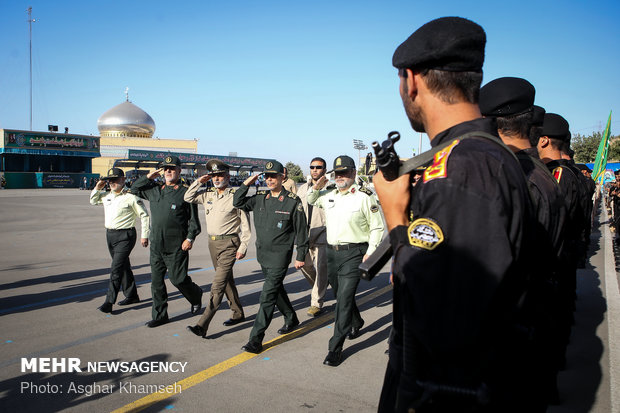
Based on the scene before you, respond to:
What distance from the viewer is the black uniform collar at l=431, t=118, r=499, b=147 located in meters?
1.37

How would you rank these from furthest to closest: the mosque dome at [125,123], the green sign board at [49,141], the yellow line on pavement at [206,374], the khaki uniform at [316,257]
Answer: the mosque dome at [125,123] → the green sign board at [49,141] → the khaki uniform at [316,257] → the yellow line on pavement at [206,374]

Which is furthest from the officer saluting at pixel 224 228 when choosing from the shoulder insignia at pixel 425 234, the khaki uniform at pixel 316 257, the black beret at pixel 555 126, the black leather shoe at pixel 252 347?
the shoulder insignia at pixel 425 234

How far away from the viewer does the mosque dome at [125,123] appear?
7119 cm

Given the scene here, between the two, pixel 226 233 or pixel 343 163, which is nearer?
pixel 343 163

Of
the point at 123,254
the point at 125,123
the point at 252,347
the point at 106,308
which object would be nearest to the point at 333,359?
the point at 252,347

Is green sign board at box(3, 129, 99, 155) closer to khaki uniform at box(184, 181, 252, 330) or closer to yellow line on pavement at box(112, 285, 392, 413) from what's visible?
khaki uniform at box(184, 181, 252, 330)

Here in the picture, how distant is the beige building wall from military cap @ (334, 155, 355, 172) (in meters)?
57.5

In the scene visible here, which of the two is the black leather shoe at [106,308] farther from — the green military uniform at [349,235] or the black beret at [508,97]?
the black beret at [508,97]

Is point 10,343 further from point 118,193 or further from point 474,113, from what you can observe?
point 474,113

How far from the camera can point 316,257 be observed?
666 cm

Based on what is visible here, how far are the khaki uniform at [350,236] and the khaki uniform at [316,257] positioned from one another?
0.95m

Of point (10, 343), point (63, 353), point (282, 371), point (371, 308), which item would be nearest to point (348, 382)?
point (282, 371)

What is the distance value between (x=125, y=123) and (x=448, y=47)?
253 feet

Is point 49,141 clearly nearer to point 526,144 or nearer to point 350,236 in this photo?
point 350,236
